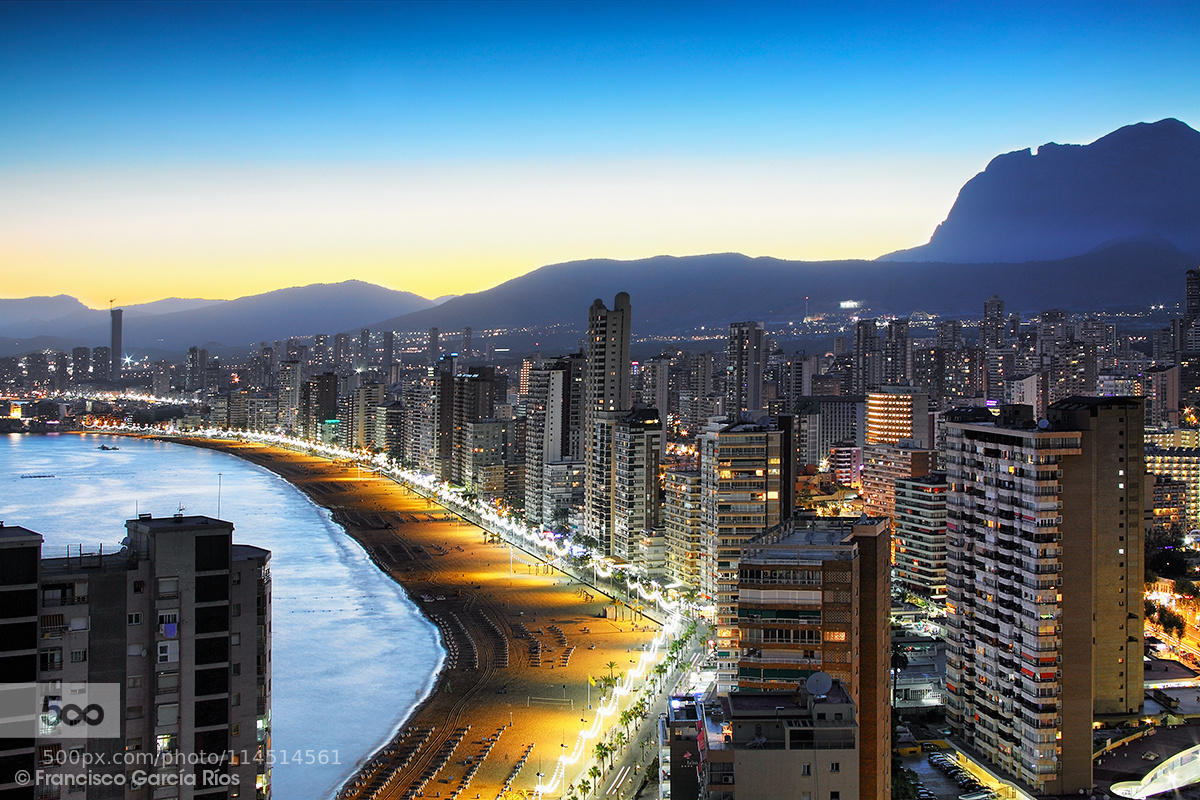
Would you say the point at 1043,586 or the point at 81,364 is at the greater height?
the point at 81,364

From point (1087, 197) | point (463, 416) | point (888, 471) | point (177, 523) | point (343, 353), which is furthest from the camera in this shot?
point (343, 353)

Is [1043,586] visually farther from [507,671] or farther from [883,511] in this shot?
[883,511]

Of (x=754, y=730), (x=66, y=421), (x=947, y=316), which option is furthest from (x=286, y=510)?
(x=947, y=316)

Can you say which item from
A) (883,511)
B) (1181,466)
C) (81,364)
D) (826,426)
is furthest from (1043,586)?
(81,364)

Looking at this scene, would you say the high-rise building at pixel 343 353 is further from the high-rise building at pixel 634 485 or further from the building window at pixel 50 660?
the building window at pixel 50 660

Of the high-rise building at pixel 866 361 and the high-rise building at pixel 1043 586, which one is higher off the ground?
the high-rise building at pixel 866 361

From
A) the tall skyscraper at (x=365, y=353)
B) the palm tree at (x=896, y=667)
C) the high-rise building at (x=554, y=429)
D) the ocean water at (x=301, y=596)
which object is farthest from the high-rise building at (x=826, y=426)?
the tall skyscraper at (x=365, y=353)

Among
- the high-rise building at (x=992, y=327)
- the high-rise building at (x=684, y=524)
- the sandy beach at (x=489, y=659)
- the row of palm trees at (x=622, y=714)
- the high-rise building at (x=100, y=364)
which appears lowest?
the sandy beach at (x=489, y=659)

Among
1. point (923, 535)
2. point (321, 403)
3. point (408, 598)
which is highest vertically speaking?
point (321, 403)
